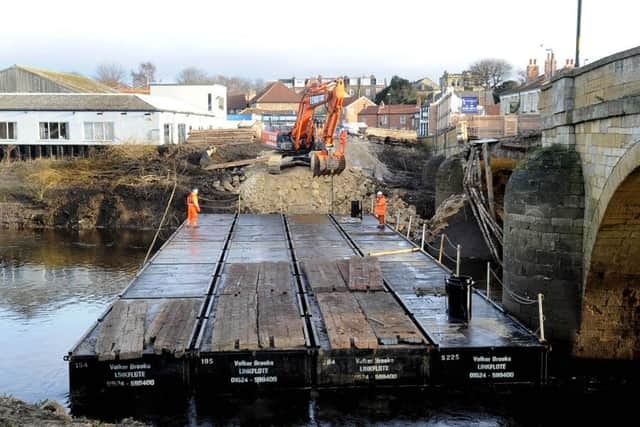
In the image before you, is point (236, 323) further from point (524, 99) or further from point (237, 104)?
point (237, 104)

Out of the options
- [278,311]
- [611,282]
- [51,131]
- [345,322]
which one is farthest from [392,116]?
[345,322]

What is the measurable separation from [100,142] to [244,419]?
41.4 m

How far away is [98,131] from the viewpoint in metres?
51.5

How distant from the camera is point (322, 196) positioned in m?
41.5

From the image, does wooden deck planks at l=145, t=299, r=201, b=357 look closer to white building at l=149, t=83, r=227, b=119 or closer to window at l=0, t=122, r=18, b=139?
window at l=0, t=122, r=18, b=139

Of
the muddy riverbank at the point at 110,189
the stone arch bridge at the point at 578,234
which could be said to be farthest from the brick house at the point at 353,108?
the stone arch bridge at the point at 578,234

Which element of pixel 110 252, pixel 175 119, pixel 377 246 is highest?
pixel 175 119

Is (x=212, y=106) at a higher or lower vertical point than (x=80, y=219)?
higher

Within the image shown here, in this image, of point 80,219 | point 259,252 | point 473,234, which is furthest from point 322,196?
point 259,252

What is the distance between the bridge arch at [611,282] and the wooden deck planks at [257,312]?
6.67 metres

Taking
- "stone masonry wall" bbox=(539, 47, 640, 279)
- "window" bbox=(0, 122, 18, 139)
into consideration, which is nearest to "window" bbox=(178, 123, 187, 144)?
"window" bbox=(0, 122, 18, 139)

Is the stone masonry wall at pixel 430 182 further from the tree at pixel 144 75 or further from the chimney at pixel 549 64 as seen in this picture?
the tree at pixel 144 75

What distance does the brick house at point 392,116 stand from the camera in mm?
91125

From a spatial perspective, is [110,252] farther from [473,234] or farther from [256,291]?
[256,291]
